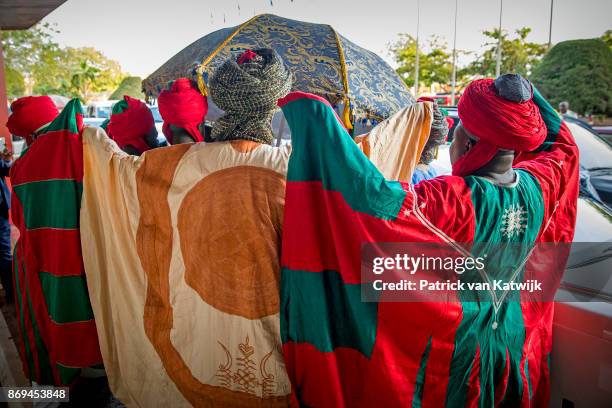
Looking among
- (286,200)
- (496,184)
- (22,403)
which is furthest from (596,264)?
(22,403)

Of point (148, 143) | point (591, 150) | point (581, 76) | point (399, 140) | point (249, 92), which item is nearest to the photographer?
point (249, 92)

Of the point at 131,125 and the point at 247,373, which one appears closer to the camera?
the point at 247,373

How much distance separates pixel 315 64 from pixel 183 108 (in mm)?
1070

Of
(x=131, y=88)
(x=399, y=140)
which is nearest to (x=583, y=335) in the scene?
(x=399, y=140)

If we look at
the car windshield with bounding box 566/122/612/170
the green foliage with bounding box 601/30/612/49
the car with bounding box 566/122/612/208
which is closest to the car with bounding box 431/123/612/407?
the car with bounding box 566/122/612/208

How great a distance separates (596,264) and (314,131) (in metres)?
1.61

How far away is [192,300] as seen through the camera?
199cm

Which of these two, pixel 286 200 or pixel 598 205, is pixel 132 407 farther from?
pixel 598 205

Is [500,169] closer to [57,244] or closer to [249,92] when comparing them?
[249,92]

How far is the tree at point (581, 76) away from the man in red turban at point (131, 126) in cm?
1891

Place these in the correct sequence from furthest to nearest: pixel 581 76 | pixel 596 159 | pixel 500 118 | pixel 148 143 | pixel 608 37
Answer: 1. pixel 608 37
2. pixel 581 76
3. pixel 596 159
4. pixel 148 143
5. pixel 500 118

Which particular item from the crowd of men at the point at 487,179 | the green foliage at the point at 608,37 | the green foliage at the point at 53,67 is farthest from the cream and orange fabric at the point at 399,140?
the green foliage at the point at 608,37

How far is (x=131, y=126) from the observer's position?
2.97 metres

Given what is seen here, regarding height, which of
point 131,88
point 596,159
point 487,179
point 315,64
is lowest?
point 596,159
